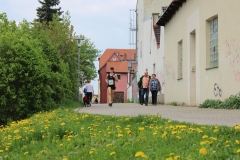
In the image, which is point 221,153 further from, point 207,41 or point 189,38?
point 189,38

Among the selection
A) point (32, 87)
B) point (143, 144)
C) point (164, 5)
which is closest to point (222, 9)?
point (32, 87)

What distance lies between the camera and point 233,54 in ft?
53.1

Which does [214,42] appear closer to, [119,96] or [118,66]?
[119,96]

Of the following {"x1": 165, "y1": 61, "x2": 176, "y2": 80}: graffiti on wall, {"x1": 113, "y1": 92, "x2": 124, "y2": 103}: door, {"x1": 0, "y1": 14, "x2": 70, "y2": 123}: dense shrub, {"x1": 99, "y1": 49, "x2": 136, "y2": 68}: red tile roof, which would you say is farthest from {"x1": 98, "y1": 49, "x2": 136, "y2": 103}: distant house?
{"x1": 0, "y1": 14, "x2": 70, "y2": 123}: dense shrub

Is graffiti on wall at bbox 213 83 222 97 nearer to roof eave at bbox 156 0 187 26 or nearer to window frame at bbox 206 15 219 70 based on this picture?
window frame at bbox 206 15 219 70

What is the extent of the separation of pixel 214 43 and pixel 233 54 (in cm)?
271

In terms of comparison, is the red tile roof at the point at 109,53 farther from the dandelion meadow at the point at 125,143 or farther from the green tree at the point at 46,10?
the dandelion meadow at the point at 125,143

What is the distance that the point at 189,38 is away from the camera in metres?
22.7

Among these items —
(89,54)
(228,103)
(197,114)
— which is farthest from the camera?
(89,54)

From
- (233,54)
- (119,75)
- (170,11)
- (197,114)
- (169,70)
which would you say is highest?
(119,75)

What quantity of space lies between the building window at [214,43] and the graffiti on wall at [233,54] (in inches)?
72.2

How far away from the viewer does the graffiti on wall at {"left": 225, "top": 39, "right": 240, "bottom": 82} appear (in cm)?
1580

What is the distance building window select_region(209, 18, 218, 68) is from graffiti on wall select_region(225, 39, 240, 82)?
1.83m

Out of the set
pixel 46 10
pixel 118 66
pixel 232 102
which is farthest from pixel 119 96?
pixel 232 102
